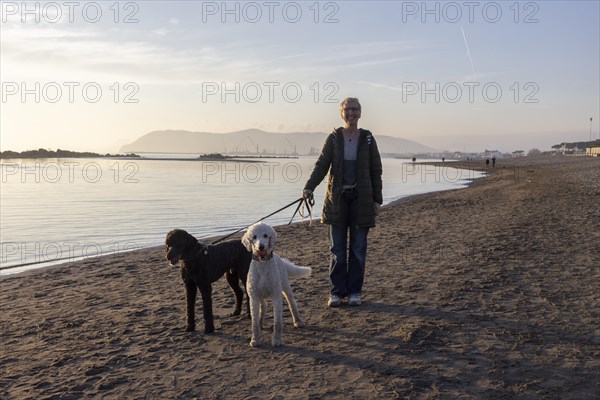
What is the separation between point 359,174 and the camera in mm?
6090

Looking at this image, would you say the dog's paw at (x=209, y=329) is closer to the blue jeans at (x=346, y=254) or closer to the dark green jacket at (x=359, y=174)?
the blue jeans at (x=346, y=254)

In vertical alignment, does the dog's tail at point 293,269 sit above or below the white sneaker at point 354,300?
above

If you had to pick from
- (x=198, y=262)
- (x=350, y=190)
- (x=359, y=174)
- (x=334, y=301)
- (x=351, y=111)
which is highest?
(x=351, y=111)

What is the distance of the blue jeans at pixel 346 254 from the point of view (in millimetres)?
6234

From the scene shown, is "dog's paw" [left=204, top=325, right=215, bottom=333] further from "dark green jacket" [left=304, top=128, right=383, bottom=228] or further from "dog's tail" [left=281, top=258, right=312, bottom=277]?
"dark green jacket" [left=304, top=128, right=383, bottom=228]

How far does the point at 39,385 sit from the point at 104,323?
1.74 metres

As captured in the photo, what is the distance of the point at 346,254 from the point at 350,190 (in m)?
0.85

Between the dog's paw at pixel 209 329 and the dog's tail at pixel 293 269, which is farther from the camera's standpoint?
the dog's tail at pixel 293 269

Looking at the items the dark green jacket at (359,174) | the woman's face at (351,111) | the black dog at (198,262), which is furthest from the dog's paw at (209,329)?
the woman's face at (351,111)

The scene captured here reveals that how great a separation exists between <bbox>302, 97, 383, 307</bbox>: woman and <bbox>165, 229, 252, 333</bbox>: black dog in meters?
1.22

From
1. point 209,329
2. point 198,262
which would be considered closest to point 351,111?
point 198,262

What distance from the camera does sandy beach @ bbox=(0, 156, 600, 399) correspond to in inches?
160

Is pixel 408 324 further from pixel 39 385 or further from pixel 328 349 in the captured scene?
pixel 39 385

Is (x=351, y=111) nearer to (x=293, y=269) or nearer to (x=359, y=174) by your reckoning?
(x=359, y=174)
